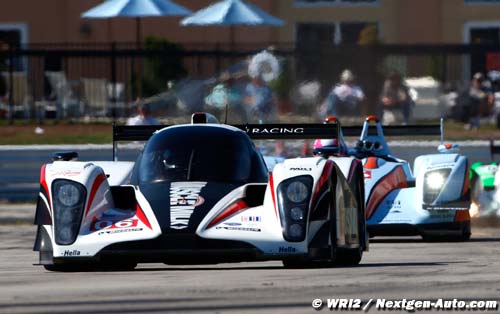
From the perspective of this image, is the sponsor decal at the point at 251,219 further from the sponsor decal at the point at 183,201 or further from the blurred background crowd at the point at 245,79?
the blurred background crowd at the point at 245,79

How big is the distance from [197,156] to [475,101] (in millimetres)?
18125

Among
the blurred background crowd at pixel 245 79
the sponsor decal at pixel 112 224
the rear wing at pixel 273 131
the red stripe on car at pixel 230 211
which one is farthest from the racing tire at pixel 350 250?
the blurred background crowd at pixel 245 79

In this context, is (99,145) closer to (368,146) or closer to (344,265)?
(368,146)

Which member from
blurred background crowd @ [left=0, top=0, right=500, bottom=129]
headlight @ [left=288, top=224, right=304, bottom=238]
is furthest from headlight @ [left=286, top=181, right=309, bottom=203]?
blurred background crowd @ [left=0, top=0, right=500, bottom=129]

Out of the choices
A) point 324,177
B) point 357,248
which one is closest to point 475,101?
point 357,248

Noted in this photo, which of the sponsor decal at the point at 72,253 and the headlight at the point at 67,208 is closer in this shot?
the sponsor decal at the point at 72,253

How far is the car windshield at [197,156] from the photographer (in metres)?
12.0

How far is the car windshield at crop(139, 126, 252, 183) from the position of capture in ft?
39.4

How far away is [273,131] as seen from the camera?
13.2 meters

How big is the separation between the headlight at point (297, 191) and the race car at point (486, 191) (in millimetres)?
8051

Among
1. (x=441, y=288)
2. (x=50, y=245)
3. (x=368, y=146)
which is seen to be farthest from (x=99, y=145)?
(x=441, y=288)

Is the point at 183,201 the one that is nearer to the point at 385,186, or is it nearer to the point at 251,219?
the point at 251,219

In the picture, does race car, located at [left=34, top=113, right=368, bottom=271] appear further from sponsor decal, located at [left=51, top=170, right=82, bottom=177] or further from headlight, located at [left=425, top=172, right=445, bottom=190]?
headlight, located at [left=425, top=172, right=445, bottom=190]

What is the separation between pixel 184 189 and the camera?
1151 centimetres
